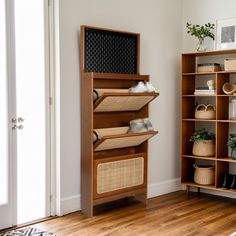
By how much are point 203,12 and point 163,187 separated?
2.26 metres

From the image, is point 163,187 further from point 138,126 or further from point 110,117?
point 110,117

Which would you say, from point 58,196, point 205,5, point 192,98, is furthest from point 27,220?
point 205,5

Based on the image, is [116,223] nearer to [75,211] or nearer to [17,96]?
[75,211]

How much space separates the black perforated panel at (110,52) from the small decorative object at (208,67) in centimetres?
86

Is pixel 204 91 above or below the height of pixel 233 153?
above

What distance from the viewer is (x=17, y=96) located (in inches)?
148

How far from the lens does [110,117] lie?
425cm

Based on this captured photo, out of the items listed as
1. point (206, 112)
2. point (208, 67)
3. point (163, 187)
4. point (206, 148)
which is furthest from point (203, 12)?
point (163, 187)

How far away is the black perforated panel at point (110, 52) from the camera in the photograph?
400cm

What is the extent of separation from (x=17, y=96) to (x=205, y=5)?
266 centimetres

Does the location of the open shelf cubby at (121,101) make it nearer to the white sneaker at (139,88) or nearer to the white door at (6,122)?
the white sneaker at (139,88)

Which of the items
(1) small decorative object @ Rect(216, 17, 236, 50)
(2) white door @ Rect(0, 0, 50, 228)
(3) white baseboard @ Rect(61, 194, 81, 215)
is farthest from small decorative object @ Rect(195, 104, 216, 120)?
(2) white door @ Rect(0, 0, 50, 228)

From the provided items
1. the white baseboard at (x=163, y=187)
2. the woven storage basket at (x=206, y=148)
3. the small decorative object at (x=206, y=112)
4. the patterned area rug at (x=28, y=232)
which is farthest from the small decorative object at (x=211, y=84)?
the patterned area rug at (x=28, y=232)

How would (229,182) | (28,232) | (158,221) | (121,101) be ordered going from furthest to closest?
(229,182) < (121,101) < (158,221) < (28,232)
